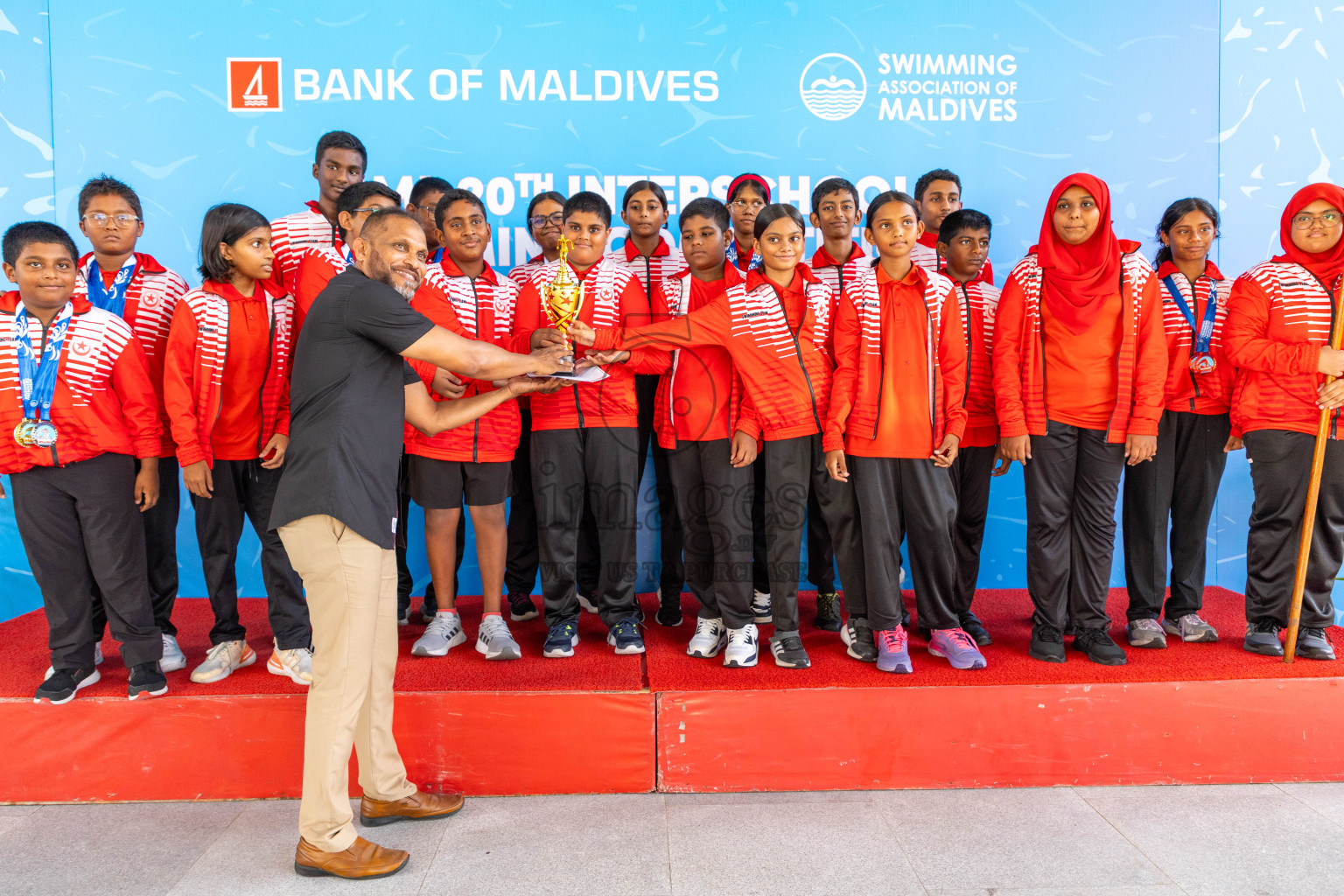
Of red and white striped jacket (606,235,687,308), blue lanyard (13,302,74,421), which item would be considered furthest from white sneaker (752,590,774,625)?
blue lanyard (13,302,74,421)

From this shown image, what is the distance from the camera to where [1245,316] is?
10.3 ft

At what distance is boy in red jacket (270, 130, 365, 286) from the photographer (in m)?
3.24

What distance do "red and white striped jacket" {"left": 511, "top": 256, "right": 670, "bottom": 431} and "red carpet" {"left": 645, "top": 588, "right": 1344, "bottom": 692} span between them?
92 centimetres

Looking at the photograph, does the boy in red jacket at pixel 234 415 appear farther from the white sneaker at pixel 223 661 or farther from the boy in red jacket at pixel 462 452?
the boy in red jacket at pixel 462 452

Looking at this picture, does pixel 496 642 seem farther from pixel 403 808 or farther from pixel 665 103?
pixel 665 103

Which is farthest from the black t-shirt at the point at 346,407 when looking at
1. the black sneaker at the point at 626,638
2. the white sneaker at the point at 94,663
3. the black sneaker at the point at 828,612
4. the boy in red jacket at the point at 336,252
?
the black sneaker at the point at 828,612

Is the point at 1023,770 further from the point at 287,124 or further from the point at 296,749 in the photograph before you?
the point at 287,124

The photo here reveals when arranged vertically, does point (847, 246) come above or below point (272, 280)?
above

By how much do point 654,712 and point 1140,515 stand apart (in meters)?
2.09

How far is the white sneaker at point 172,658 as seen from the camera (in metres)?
2.96

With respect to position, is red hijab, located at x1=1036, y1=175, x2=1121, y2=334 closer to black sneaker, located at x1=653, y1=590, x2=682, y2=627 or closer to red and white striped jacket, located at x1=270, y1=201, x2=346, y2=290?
black sneaker, located at x1=653, y1=590, x2=682, y2=627

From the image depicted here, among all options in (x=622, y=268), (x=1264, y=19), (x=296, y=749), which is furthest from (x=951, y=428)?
(x=1264, y=19)

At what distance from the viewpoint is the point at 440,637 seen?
3.07 metres

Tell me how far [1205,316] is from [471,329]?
2.92 m
